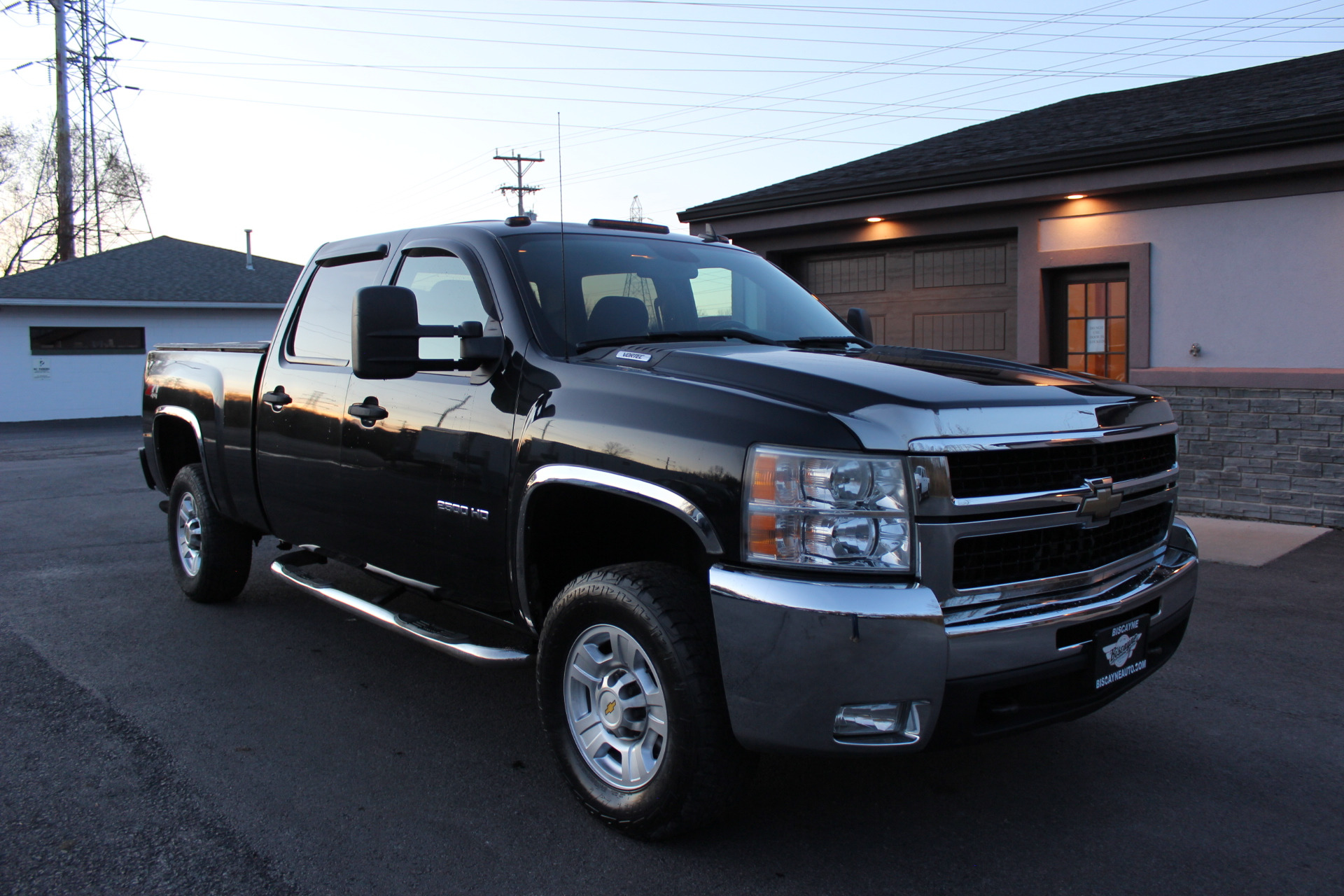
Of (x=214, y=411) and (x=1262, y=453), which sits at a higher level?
(x=214, y=411)

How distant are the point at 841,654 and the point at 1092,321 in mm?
8832

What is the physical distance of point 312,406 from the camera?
4.77 metres

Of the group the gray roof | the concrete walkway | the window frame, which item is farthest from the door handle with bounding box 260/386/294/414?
the window frame

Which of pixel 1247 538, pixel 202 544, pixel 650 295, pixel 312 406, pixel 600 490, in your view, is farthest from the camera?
pixel 1247 538

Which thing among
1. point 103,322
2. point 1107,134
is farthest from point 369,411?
point 103,322

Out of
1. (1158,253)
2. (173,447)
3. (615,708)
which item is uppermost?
(1158,253)

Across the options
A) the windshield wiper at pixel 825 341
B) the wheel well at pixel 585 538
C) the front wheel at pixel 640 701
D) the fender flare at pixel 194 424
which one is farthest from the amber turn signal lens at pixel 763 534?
the fender flare at pixel 194 424

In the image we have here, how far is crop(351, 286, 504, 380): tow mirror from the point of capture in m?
3.62

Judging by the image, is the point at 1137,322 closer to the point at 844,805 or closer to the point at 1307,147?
the point at 1307,147

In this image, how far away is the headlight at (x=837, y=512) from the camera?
110 inches

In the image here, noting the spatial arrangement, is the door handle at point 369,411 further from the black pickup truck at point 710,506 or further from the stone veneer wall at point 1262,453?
the stone veneer wall at point 1262,453

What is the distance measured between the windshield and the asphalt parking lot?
1648 mm

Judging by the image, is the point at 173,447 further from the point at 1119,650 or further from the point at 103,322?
the point at 103,322

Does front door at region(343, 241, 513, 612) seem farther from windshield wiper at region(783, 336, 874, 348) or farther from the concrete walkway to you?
the concrete walkway
